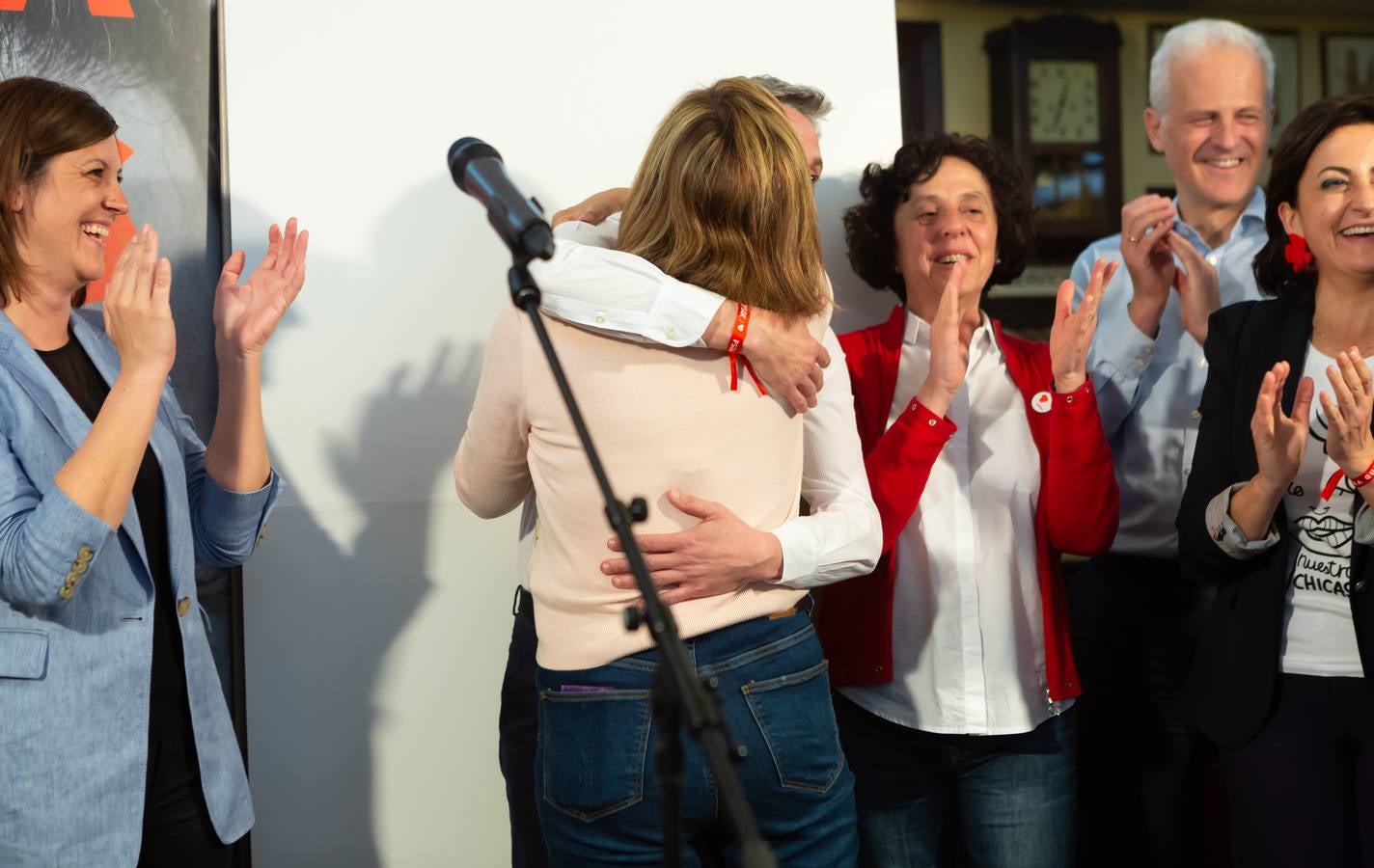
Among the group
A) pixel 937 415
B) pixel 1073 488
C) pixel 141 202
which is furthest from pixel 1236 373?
pixel 141 202

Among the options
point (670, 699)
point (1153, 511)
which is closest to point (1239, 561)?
point (1153, 511)

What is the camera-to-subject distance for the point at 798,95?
229 centimetres

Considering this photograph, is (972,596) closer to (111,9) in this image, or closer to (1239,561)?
(1239,561)

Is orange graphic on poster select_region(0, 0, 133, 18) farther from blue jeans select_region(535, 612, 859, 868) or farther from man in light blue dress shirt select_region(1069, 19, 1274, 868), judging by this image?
man in light blue dress shirt select_region(1069, 19, 1274, 868)

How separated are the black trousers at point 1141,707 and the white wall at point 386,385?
3.86 feet

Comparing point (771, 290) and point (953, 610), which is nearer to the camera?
point (771, 290)

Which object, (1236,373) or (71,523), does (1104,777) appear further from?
(71,523)

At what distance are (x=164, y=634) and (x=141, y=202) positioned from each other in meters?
0.83

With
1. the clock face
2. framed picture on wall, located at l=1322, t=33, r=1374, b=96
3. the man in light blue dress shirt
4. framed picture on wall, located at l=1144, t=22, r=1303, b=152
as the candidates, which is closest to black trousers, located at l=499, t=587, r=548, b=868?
the man in light blue dress shirt

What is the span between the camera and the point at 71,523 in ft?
5.02

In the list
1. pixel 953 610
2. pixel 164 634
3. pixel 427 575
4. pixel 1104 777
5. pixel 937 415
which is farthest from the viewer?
pixel 1104 777

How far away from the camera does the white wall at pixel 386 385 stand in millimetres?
2291

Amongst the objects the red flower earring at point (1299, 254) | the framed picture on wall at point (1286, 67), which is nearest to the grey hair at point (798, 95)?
the red flower earring at point (1299, 254)

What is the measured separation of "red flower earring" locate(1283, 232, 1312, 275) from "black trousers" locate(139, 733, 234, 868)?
6.08 ft
